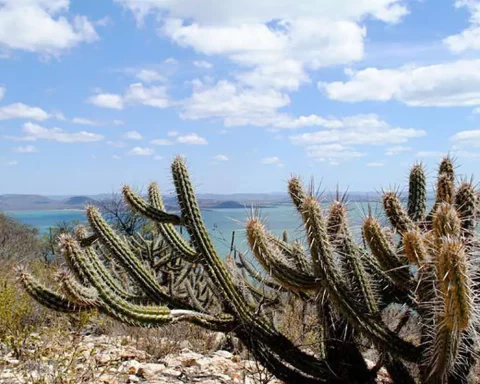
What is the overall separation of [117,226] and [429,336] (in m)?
7.61

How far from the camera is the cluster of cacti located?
3355 mm

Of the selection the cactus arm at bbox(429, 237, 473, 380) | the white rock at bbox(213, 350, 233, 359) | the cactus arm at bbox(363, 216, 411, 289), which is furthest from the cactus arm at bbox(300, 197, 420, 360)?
the white rock at bbox(213, 350, 233, 359)

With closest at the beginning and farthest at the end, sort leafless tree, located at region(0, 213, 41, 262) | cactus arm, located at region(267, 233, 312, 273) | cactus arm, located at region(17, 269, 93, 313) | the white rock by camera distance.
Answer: cactus arm, located at region(17, 269, 93, 313), cactus arm, located at region(267, 233, 312, 273), the white rock, leafless tree, located at region(0, 213, 41, 262)

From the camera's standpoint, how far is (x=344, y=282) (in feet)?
12.4

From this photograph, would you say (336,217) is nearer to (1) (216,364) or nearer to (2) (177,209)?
(2) (177,209)

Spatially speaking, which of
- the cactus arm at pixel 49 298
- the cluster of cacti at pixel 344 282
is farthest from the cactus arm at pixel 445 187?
the cactus arm at pixel 49 298

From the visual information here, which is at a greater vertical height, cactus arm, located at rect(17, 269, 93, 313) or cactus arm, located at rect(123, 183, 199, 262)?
cactus arm, located at rect(123, 183, 199, 262)

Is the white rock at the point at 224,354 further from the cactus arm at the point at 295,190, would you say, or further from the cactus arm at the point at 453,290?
the cactus arm at the point at 453,290

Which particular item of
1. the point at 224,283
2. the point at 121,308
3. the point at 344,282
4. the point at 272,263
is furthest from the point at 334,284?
the point at 121,308

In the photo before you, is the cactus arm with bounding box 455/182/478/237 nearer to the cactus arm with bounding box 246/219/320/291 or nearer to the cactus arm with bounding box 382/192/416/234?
the cactus arm with bounding box 382/192/416/234

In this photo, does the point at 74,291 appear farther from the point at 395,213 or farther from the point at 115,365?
the point at 395,213

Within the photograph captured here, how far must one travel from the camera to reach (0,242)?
708 inches

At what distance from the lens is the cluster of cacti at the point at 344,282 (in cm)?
336

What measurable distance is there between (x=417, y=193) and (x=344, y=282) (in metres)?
1.04
